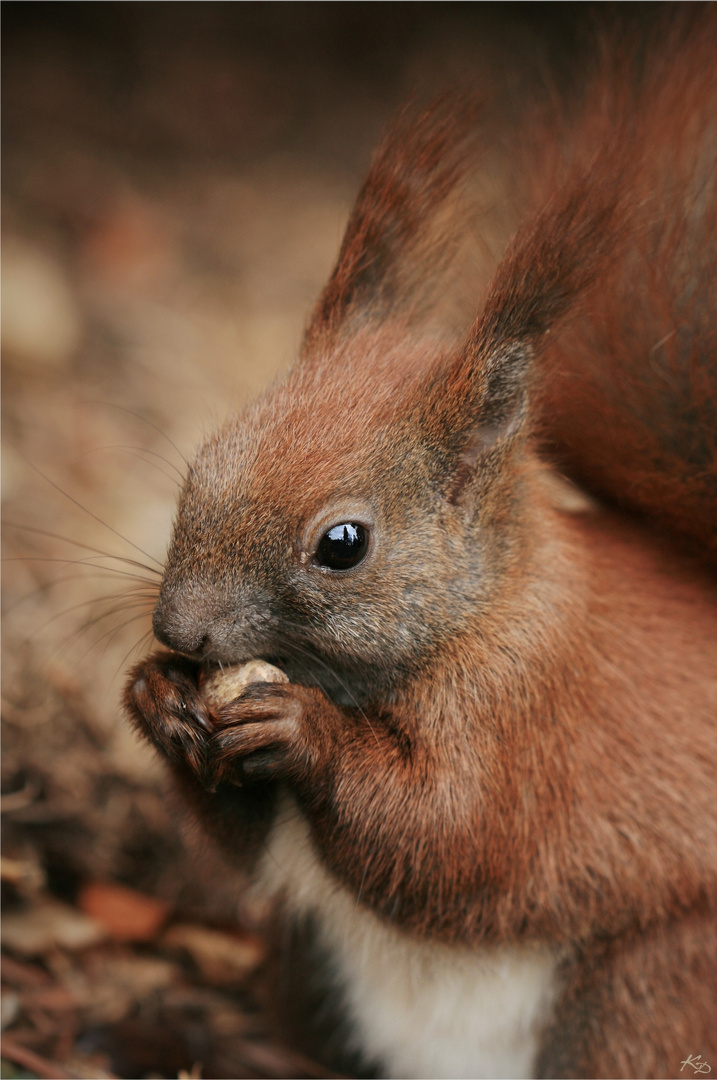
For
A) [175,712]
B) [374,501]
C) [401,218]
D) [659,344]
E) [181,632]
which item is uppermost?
[401,218]

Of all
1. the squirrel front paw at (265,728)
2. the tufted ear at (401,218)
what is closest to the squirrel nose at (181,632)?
the squirrel front paw at (265,728)

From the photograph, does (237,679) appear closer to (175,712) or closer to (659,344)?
(175,712)

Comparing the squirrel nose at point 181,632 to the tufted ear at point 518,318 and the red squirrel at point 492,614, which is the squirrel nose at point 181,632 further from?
the tufted ear at point 518,318

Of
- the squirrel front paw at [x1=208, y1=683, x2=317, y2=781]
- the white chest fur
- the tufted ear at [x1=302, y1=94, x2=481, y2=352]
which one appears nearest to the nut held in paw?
the squirrel front paw at [x1=208, y1=683, x2=317, y2=781]

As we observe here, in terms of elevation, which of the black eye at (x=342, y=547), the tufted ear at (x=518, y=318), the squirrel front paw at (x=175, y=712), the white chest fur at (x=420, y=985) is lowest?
the white chest fur at (x=420, y=985)

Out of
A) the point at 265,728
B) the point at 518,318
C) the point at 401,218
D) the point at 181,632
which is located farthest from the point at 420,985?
the point at 401,218

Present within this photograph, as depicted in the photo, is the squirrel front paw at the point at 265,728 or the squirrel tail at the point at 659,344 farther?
the squirrel tail at the point at 659,344

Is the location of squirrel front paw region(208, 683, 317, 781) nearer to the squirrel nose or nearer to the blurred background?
the squirrel nose
